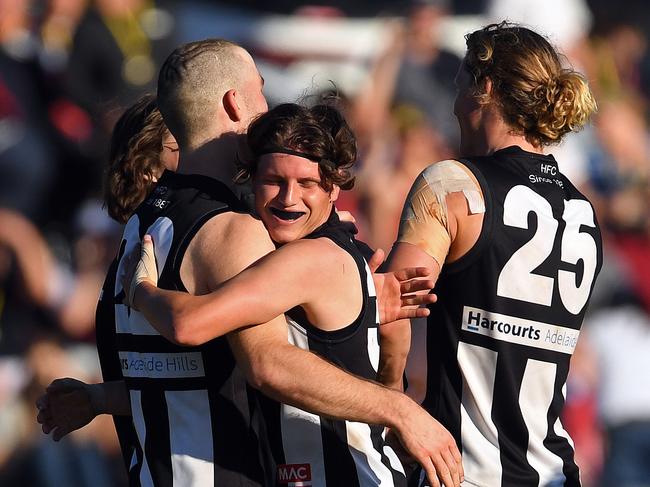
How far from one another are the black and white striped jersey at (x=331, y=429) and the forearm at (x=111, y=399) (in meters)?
0.77

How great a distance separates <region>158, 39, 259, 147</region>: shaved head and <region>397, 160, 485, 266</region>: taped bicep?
0.67 m

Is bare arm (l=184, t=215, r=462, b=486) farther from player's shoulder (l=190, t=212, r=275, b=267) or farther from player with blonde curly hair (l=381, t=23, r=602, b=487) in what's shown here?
player with blonde curly hair (l=381, t=23, r=602, b=487)

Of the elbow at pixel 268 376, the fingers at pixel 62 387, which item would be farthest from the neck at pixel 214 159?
the fingers at pixel 62 387

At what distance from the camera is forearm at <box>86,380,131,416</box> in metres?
4.08

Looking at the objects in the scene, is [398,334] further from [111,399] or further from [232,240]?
[111,399]

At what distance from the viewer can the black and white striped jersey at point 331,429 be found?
3.45 meters

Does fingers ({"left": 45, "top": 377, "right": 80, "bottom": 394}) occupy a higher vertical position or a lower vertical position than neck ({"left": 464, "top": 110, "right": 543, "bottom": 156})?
lower

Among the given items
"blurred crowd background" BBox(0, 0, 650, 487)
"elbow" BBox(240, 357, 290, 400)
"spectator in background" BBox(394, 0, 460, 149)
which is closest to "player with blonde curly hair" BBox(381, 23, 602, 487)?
"elbow" BBox(240, 357, 290, 400)

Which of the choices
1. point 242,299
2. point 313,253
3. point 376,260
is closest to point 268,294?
point 242,299

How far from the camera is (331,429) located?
351cm

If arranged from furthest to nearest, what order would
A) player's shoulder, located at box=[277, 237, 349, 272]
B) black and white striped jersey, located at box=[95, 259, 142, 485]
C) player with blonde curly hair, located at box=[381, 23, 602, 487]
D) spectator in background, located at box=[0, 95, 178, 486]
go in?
spectator in background, located at box=[0, 95, 178, 486]
black and white striped jersey, located at box=[95, 259, 142, 485]
player with blonde curly hair, located at box=[381, 23, 602, 487]
player's shoulder, located at box=[277, 237, 349, 272]

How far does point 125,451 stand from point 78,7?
5627mm

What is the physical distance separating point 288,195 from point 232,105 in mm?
421

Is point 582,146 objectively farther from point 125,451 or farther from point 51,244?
point 125,451
